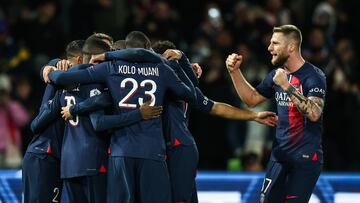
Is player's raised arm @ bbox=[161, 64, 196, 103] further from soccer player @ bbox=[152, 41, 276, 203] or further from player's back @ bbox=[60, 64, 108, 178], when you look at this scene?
player's back @ bbox=[60, 64, 108, 178]

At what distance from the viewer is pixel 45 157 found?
935 centimetres

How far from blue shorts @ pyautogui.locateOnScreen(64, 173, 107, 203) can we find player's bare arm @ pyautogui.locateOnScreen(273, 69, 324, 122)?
6.00 ft

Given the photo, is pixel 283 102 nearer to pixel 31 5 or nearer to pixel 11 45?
pixel 11 45

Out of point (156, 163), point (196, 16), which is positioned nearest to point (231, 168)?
point (196, 16)

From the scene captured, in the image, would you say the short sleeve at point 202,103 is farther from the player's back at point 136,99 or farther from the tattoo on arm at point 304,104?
the tattoo on arm at point 304,104

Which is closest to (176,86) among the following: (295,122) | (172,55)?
(172,55)

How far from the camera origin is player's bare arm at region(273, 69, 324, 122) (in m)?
8.88

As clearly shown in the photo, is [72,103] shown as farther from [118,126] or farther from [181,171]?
[181,171]

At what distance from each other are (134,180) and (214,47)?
6397mm

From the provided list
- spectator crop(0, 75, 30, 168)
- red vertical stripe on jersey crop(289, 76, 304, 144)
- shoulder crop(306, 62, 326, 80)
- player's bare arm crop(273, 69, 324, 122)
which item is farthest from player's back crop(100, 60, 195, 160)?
spectator crop(0, 75, 30, 168)

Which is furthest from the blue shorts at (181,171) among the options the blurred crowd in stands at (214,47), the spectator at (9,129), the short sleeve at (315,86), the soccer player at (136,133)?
the spectator at (9,129)

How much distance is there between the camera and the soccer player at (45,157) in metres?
9.34

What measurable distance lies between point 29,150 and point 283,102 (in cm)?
247

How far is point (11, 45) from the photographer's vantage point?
48.3 ft
